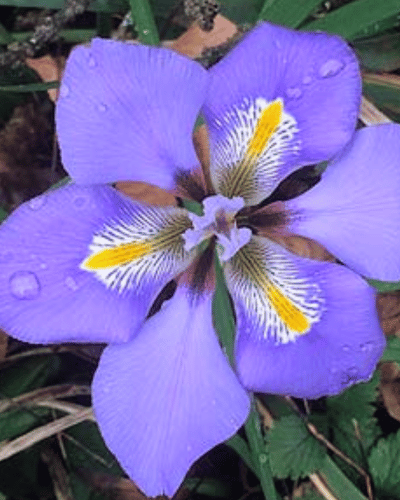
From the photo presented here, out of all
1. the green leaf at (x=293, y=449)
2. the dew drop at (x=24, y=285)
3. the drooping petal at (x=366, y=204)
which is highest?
the dew drop at (x=24, y=285)

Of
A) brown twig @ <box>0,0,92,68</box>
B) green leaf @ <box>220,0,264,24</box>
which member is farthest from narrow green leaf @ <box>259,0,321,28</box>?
brown twig @ <box>0,0,92,68</box>

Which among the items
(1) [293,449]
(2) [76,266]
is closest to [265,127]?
(2) [76,266]

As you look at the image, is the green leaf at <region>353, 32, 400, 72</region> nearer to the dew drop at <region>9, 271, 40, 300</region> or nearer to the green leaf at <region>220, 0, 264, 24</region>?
the green leaf at <region>220, 0, 264, 24</region>

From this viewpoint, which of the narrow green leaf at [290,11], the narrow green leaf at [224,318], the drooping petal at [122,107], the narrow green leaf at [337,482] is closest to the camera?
the drooping petal at [122,107]

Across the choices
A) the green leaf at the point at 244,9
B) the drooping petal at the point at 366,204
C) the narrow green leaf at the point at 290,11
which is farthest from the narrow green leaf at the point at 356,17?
the drooping petal at the point at 366,204

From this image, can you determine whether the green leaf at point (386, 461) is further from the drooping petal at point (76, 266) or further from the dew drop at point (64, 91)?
the dew drop at point (64, 91)

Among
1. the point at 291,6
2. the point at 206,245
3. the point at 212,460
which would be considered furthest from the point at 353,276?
the point at 212,460

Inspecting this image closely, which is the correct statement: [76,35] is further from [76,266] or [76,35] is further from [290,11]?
[76,266]

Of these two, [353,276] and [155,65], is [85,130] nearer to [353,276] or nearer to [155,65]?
[155,65]
